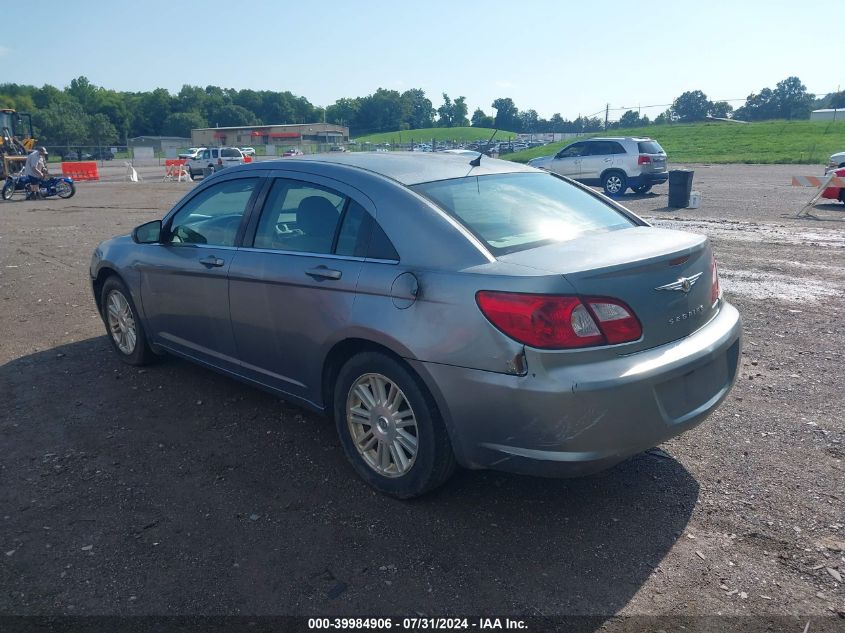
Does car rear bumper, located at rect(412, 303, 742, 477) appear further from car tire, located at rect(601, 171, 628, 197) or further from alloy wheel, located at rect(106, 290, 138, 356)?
car tire, located at rect(601, 171, 628, 197)

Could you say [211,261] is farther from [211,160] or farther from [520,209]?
[211,160]

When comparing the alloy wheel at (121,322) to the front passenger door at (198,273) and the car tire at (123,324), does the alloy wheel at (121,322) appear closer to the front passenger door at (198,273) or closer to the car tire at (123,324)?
the car tire at (123,324)

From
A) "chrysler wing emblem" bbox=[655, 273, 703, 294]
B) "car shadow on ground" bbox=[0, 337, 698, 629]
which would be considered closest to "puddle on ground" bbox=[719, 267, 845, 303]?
"car shadow on ground" bbox=[0, 337, 698, 629]

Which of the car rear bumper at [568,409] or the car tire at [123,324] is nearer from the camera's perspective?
the car rear bumper at [568,409]

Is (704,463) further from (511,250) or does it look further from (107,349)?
(107,349)

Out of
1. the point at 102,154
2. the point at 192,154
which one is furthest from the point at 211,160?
the point at 102,154

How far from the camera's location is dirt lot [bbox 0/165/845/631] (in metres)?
2.90

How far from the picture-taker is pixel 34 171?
Answer: 22188mm

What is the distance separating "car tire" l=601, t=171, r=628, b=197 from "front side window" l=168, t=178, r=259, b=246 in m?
18.2

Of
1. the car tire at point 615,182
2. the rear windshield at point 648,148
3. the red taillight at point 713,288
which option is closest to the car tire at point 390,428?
the red taillight at point 713,288

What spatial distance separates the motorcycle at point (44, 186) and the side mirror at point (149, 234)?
20035 mm

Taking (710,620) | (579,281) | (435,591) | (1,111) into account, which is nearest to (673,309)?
(579,281)

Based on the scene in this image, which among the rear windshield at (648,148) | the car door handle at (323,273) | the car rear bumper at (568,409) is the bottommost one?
the car rear bumper at (568,409)

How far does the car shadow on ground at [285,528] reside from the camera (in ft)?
9.54
